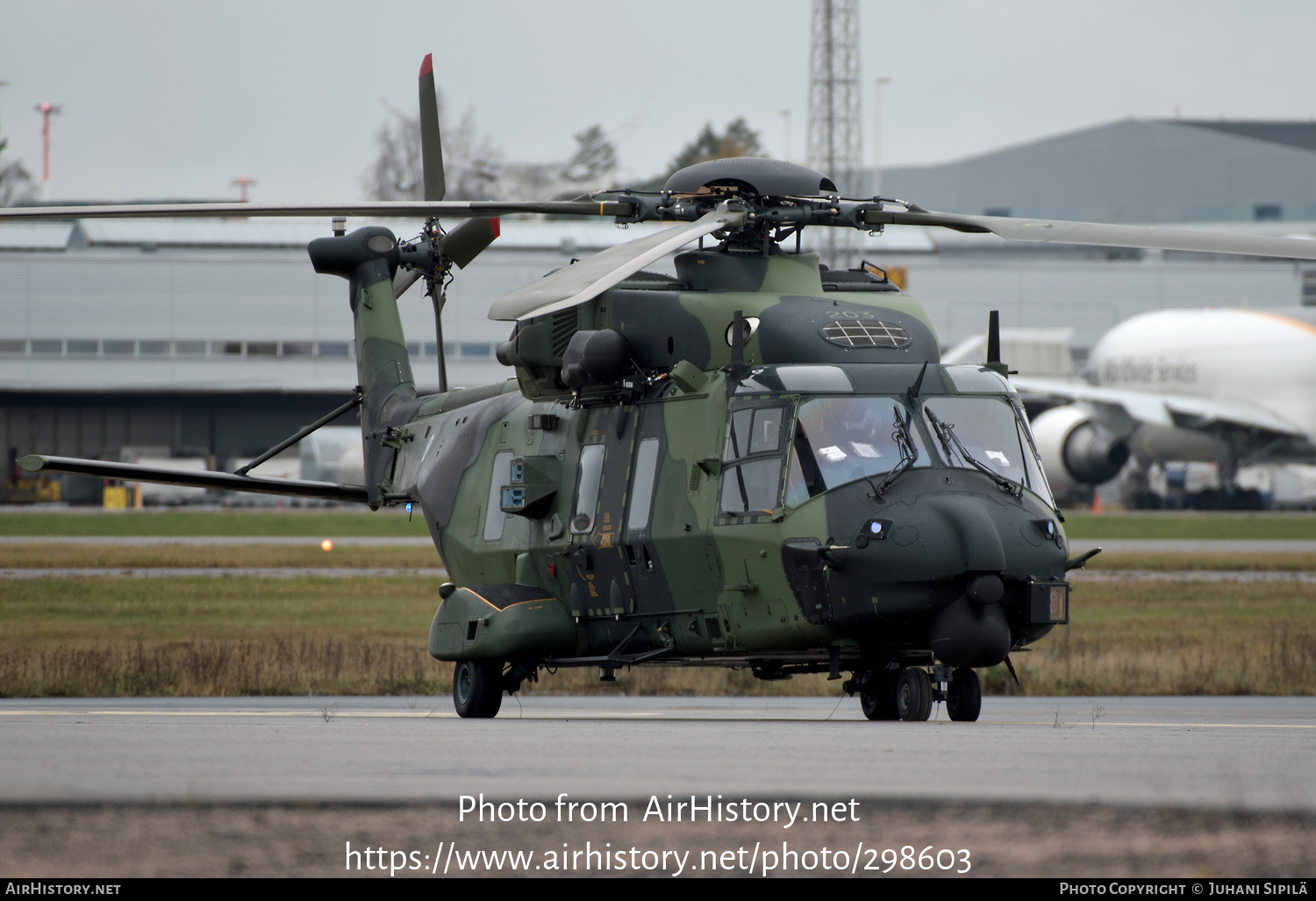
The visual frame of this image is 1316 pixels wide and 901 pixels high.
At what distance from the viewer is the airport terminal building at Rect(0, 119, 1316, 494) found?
3147 inches

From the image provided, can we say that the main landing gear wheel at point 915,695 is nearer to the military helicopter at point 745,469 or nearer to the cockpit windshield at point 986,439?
the military helicopter at point 745,469

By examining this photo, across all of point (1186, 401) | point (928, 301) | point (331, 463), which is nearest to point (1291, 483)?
point (1186, 401)

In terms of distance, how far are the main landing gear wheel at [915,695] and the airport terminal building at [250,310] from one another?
204 feet

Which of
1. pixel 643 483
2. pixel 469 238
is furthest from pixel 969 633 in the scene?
pixel 469 238

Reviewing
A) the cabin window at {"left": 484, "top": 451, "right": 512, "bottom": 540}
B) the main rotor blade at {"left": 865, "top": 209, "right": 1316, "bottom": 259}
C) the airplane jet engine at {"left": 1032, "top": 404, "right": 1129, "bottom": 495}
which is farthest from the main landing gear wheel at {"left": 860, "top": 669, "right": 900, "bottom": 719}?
the airplane jet engine at {"left": 1032, "top": 404, "right": 1129, "bottom": 495}

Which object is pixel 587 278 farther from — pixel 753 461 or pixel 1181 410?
pixel 1181 410

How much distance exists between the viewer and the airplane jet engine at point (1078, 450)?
63094mm

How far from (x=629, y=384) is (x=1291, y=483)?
219 feet

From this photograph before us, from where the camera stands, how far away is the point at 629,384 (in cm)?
1454

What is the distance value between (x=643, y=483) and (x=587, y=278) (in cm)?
334

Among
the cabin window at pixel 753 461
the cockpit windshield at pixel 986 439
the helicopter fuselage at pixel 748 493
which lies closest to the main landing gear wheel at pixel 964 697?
the helicopter fuselage at pixel 748 493

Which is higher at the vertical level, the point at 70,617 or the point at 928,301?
the point at 928,301

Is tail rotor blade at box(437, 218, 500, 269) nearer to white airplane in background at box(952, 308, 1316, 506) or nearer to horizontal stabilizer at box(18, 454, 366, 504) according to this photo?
horizontal stabilizer at box(18, 454, 366, 504)

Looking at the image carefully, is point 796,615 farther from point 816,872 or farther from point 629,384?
point 816,872
